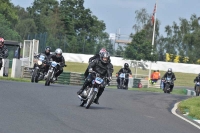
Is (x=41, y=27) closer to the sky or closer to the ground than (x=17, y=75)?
closer to the sky

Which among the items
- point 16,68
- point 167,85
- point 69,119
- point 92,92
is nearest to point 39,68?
point 16,68

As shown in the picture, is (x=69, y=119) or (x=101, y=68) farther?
(x=101, y=68)

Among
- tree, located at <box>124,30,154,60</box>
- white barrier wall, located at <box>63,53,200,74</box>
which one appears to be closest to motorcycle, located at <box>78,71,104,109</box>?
tree, located at <box>124,30,154,60</box>

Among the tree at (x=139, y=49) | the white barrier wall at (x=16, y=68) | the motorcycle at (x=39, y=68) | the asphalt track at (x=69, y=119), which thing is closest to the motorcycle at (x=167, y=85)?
the white barrier wall at (x=16, y=68)

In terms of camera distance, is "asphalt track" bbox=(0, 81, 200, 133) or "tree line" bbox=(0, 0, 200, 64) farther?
"tree line" bbox=(0, 0, 200, 64)

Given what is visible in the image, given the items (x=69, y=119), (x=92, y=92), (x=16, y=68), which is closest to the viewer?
(x=69, y=119)

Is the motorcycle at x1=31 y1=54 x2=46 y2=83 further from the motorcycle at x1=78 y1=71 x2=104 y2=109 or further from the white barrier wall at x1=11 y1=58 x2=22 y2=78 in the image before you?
the motorcycle at x1=78 y1=71 x2=104 y2=109

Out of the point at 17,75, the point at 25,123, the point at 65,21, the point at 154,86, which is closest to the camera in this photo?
the point at 25,123

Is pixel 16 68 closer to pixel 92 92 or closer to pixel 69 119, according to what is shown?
pixel 92 92

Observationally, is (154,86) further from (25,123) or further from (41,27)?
(41,27)

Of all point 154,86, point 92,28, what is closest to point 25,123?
point 154,86

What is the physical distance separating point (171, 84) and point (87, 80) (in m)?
21.8

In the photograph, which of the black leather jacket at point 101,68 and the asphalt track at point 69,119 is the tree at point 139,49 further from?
the black leather jacket at point 101,68

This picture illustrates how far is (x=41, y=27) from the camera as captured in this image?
9625 centimetres
